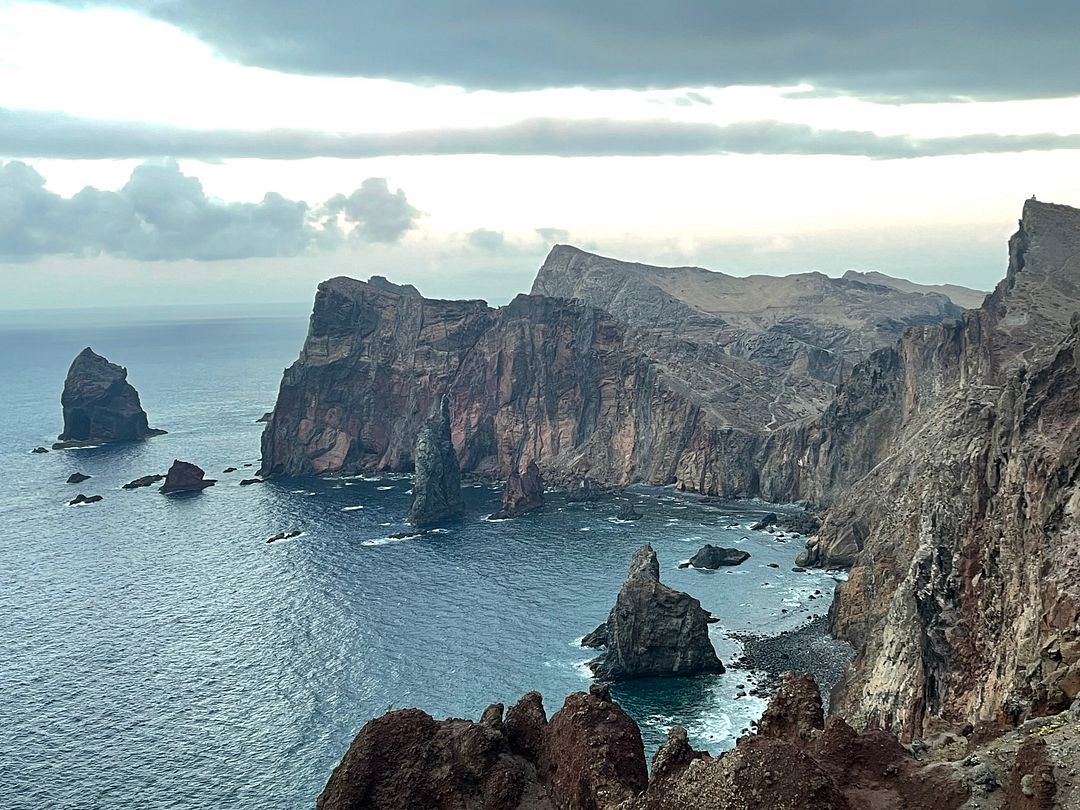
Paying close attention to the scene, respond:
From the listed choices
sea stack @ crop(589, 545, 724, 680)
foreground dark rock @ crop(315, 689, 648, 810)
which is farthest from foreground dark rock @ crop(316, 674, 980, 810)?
sea stack @ crop(589, 545, 724, 680)

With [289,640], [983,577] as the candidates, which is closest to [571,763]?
[983,577]

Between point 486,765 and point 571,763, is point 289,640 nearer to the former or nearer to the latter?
point 486,765

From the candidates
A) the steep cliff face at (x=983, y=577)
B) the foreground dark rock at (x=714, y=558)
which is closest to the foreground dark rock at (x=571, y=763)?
the steep cliff face at (x=983, y=577)

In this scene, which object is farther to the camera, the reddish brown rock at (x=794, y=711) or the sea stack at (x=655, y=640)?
the sea stack at (x=655, y=640)

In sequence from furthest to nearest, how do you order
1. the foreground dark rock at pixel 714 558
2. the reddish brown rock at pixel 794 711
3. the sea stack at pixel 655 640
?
the foreground dark rock at pixel 714 558
the sea stack at pixel 655 640
the reddish brown rock at pixel 794 711

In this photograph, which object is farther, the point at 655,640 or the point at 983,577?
the point at 655,640

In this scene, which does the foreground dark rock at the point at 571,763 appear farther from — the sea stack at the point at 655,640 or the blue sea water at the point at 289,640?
the sea stack at the point at 655,640
